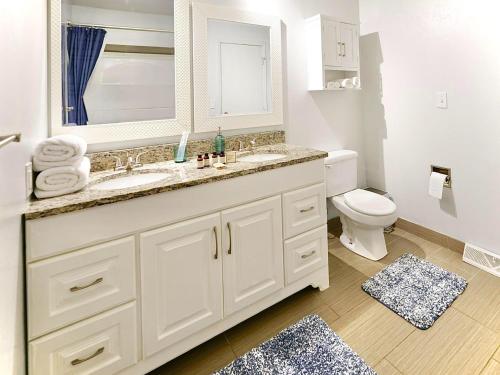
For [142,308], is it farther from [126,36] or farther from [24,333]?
[126,36]

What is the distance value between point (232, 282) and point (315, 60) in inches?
69.6

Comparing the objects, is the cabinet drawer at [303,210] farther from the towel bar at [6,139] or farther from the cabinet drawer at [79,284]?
the towel bar at [6,139]

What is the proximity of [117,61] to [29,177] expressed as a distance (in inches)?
32.6

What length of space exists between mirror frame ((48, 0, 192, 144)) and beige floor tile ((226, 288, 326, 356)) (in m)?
1.20

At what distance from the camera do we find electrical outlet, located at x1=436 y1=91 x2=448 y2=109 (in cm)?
211

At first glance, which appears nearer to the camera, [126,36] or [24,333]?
[24,333]

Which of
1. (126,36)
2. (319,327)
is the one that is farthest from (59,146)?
(319,327)

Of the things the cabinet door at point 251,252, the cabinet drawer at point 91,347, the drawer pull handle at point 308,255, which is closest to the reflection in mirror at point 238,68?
the cabinet door at point 251,252

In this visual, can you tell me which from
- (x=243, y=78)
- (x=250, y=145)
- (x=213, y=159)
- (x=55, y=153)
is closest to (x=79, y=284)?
(x=55, y=153)

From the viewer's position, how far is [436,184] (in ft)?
7.17

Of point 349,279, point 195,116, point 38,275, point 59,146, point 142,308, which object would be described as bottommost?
point 349,279

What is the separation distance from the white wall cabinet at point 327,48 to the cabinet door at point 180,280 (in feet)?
4.97

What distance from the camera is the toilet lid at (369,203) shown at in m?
2.02

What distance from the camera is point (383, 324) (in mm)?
1542
